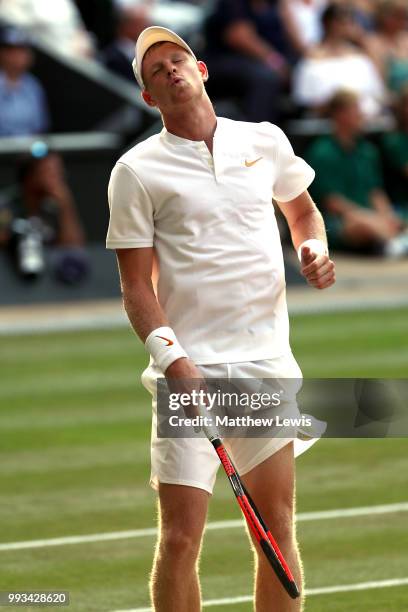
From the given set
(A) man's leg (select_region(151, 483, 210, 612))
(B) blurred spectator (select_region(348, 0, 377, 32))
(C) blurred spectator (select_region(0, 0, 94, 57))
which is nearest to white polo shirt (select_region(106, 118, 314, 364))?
(A) man's leg (select_region(151, 483, 210, 612))

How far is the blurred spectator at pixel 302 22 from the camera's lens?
2058cm

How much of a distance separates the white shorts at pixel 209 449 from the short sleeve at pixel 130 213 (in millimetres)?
467

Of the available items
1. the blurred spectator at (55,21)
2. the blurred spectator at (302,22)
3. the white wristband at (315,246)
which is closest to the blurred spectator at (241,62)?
the blurred spectator at (302,22)

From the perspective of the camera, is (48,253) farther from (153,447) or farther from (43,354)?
(153,447)

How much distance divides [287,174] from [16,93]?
40.0 ft

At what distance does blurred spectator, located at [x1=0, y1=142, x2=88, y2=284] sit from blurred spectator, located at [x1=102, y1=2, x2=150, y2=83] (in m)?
2.49

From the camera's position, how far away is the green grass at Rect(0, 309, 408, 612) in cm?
720

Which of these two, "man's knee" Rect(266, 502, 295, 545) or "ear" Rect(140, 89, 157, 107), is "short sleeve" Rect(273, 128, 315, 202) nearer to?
"ear" Rect(140, 89, 157, 107)

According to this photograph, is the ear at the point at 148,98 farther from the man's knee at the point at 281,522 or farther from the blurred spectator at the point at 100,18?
the blurred spectator at the point at 100,18

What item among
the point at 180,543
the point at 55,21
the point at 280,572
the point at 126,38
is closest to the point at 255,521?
the point at 280,572

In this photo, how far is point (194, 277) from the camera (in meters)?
5.42

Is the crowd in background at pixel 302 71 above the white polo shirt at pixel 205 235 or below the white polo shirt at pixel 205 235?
above

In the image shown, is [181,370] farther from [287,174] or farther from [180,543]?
[287,174]

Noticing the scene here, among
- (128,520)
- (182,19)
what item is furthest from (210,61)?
(128,520)
